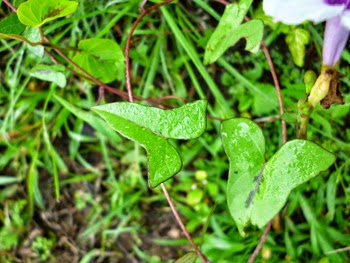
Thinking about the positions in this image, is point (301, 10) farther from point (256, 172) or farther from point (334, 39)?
point (256, 172)

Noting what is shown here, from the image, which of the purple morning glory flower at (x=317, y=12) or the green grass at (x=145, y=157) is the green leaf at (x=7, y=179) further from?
the purple morning glory flower at (x=317, y=12)

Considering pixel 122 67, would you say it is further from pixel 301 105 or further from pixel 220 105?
pixel 301 105

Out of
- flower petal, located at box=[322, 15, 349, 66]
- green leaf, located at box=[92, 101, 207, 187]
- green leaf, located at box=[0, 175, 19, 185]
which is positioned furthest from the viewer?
green leaf, located at box=[0, 175, 19, 185]

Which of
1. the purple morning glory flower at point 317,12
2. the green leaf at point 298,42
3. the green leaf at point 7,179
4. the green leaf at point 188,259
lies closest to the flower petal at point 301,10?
the purple morning glory flower at point 317,12

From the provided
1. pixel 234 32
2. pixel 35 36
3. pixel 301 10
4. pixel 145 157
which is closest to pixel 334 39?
pixel 301 10

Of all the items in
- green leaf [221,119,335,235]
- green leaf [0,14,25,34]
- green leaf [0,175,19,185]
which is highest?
green leaf [0,14,25,34]

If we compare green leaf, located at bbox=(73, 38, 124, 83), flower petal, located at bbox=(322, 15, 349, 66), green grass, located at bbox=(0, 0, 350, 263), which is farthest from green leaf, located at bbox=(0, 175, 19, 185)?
flower petal, located at bbox=(322, 15, 349, 66)

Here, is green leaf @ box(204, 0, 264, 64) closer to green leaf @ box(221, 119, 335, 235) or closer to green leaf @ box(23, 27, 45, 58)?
green leaf @ box(221, 119, 335, 235)
